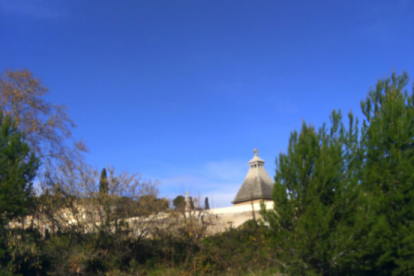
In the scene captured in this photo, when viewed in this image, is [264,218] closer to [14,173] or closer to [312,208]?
[312,208]

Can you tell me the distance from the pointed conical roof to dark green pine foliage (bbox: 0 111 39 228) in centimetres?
1343

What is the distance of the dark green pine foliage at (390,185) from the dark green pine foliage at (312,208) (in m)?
0.65

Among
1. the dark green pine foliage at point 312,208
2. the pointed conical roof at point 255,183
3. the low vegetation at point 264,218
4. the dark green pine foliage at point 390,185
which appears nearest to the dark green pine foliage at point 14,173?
the low vegetation at point 264,218

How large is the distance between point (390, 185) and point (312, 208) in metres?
3.30

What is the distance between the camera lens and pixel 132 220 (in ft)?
42.0

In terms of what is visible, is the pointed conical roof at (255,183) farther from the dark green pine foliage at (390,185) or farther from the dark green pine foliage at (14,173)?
the dark green pine foliage at (14,173)

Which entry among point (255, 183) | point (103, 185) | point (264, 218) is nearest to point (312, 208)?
point (264, 218)

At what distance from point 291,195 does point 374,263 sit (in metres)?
2.94

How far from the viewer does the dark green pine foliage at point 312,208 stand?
760 centimetres

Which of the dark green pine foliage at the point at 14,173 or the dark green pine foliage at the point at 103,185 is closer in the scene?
the dark green pine foliage at the point at 14,173

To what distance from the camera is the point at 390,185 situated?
9531 millimetres

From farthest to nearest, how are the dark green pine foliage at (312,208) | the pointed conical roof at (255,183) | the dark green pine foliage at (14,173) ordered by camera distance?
the pointed conical roof at (255,183) → the dark green pine foliage at (14,173) → the dark green pine foliage at (312,208)

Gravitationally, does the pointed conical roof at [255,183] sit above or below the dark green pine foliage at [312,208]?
above

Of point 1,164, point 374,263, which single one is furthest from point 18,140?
point 374,263
